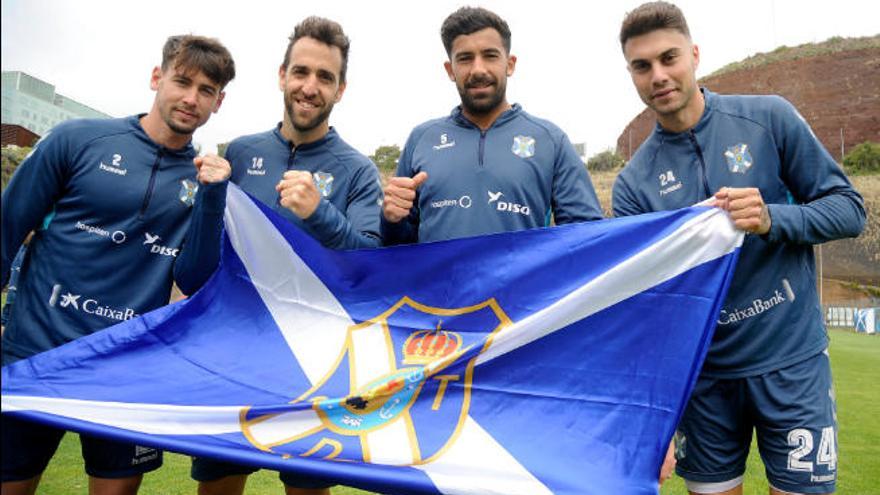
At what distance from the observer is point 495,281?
2.69 metres

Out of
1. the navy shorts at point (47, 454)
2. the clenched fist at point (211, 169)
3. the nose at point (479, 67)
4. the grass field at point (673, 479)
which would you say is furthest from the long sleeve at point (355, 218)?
the grass field at point (673, 479)

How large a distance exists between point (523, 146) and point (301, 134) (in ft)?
3.55

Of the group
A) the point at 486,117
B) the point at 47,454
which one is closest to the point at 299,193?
the point at 486,117

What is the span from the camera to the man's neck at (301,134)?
3.11m

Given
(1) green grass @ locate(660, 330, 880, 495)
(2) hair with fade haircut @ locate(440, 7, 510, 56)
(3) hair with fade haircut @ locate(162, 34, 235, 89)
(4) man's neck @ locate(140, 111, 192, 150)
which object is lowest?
(1) green grass @ locate(660, 330, 880, 495)

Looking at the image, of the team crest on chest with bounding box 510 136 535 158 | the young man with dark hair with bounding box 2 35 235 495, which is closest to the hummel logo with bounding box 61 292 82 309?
the young man with dark hair with bounding box 2 35 235 495

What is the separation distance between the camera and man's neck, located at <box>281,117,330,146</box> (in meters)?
3.11

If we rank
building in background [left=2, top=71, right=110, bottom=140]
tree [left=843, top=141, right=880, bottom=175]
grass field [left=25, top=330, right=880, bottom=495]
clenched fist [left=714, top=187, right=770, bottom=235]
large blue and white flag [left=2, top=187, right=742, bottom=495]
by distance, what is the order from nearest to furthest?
building in background [left=2, top=71, right=110, bottom=140] → large blue and white flag [left=2, top=187, right=742, bottom=495] → clenched fist [left=714, top=187, right=770, bottom=235] → grass field [left=25, top=330, right=880, bottom=495] → tree [left=843, top=141, right=880, bottom=175]

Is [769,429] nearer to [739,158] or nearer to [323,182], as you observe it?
[739,158]

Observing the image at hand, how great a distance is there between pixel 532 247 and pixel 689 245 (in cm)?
62

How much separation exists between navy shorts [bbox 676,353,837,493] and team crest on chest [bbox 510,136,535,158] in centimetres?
124

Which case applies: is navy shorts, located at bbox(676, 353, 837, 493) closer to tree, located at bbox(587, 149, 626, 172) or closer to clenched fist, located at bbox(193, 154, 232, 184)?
clenched fist, located at bbox(193, 154, 232, 184)

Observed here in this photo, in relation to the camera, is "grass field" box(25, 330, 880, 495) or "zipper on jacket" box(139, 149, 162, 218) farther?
"grass field" box(25, 330, 880, 495)

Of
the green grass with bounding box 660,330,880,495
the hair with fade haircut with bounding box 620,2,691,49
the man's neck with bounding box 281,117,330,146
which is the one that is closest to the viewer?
the hair with fade haircut with bounding box 620,2,691,49
